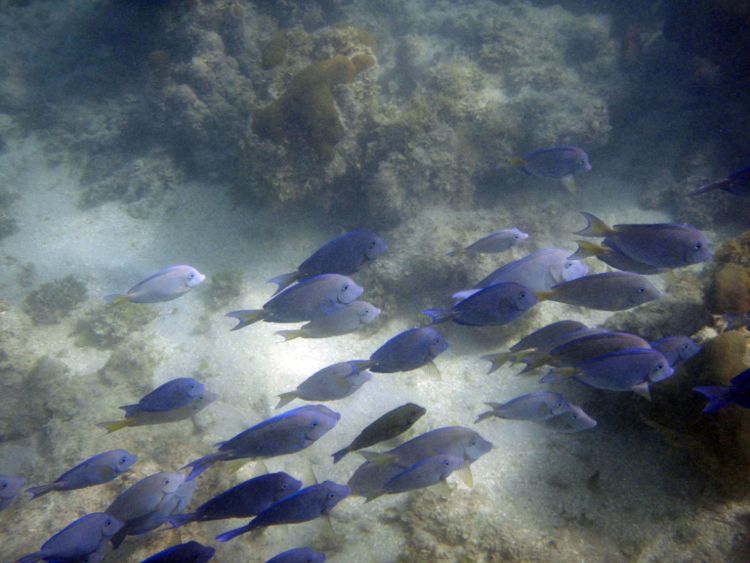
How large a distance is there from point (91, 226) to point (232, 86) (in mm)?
4622

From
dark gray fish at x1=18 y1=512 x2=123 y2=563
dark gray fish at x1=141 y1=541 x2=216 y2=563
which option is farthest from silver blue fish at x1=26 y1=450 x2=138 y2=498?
dark gray fish at x1=141 y1=541 x2=216 y2=563

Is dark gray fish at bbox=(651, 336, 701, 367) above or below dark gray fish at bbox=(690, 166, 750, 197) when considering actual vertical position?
below

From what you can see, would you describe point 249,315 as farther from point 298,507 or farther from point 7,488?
point 7,488

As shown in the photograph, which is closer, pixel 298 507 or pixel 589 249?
pixel 298 507

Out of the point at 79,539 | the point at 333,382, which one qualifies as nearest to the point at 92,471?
the point at 79,539

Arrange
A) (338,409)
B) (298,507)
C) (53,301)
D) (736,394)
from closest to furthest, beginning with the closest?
(736,394)
(298,507)
(338,409)
(53,301)

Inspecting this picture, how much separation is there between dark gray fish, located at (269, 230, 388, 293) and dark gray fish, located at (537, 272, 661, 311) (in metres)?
→ 1.46

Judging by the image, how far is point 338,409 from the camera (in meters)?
5.66

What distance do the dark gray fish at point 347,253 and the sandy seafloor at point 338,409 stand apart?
2.06m

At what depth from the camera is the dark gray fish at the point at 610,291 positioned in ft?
11.1

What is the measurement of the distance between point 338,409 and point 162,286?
278 centimetres

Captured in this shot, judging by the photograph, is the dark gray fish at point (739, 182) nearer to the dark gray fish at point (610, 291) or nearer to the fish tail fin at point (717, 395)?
the dark gray fish at point (610, 291)

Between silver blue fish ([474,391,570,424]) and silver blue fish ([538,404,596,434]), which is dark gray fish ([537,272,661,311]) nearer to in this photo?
silver blue fish ([474,391,570,424])

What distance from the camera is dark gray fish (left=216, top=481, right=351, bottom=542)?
2678 mm
